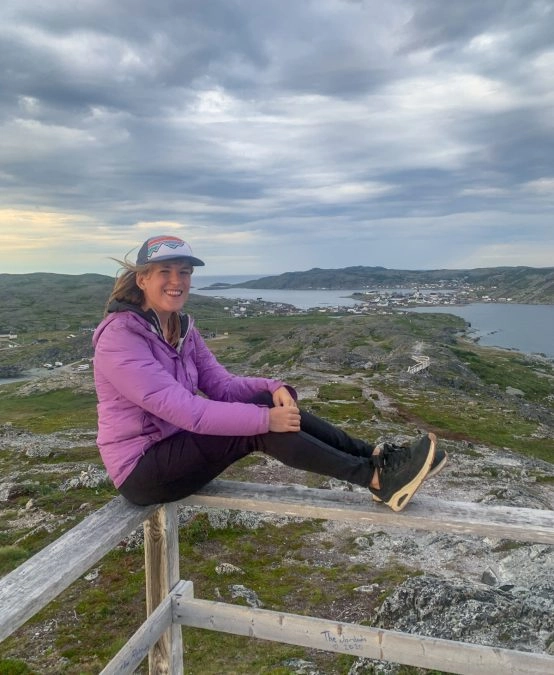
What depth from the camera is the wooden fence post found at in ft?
14.0

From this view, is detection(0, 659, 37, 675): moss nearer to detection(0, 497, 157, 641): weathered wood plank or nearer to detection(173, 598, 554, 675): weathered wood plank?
detection(173, 598, 554, 675): weathered wood plank

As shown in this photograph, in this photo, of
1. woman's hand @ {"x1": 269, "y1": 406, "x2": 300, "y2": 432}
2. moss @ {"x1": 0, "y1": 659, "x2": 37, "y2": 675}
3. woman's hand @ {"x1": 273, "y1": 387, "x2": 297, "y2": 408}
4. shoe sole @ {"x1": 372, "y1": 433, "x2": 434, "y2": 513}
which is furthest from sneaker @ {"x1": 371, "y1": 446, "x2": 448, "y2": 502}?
moss @ {"x1": 0, "y1": 659, "x2": 37, "y2": 675}

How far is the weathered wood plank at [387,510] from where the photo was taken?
364 cm

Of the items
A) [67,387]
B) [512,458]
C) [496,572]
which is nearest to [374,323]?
[67,387]

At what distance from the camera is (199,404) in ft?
13.5

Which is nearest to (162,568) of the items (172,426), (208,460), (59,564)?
(208,460)

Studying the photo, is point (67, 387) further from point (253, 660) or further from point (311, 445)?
point (311, 445)

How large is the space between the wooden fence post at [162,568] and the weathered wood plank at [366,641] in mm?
182

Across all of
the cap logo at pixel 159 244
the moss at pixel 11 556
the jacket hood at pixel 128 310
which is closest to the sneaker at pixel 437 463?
the jacket hood at pixel 128 310

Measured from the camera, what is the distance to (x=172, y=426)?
4.43 metres

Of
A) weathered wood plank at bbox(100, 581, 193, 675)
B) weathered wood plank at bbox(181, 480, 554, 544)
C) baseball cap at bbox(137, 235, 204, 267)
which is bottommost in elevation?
weathered wood plank at bbox(100, 581, 193, 675)

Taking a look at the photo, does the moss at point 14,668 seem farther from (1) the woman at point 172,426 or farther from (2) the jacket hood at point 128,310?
(2) the jacket hood at point 128,310

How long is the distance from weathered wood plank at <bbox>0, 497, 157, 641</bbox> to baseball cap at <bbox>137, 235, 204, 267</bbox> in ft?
6.82

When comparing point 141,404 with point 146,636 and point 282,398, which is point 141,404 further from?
point 146,636
